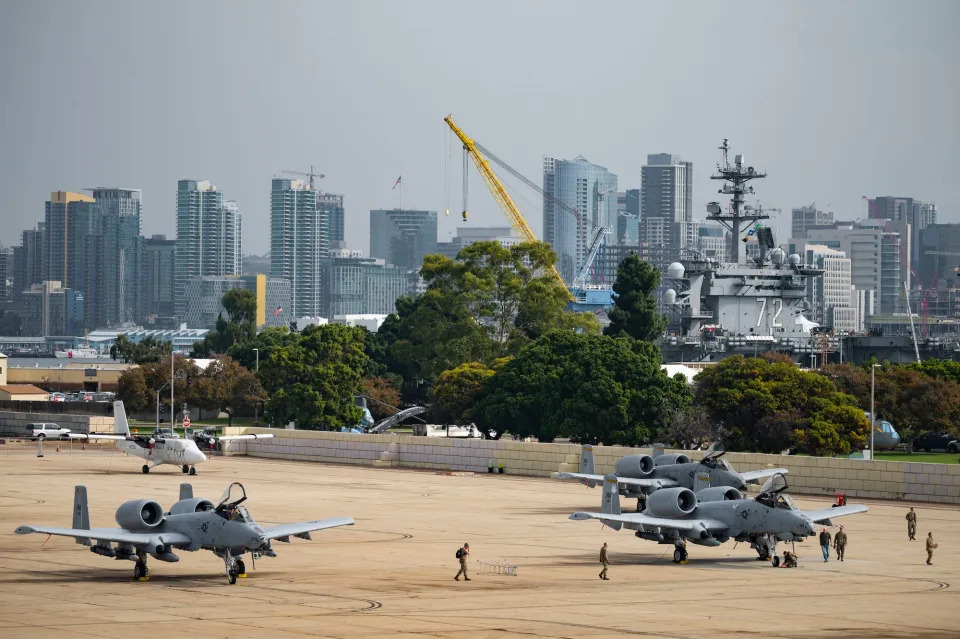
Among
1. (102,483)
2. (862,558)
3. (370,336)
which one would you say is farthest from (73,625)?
(370,336)

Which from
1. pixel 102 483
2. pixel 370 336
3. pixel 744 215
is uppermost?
pixel 744 215

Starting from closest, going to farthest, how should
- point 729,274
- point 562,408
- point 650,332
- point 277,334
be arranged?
point 562,408
point 650,332
point 729,274
point 277,334

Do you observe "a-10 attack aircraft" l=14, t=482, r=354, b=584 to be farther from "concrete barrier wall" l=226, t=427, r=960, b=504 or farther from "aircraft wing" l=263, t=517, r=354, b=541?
"concrete barrier wall" l=226, t=427, r=960, b=504

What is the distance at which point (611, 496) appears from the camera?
157 feet

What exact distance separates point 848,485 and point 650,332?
226 feet

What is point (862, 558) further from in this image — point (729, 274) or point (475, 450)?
point (729, 274)

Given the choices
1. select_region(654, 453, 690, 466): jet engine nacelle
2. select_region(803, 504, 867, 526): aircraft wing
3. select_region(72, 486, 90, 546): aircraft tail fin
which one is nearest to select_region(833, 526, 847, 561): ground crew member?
select_region(803, 504, 867, 526): aircraft wing

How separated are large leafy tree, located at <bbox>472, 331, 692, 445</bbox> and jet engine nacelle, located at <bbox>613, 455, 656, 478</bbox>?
35.0 m

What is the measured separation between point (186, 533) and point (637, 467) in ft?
74.3

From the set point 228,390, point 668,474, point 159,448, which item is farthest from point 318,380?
point 668,474

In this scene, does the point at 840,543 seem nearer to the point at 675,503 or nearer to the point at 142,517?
the point at 675,503

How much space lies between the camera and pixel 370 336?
158 metres

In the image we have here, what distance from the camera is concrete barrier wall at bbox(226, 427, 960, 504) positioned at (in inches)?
2667

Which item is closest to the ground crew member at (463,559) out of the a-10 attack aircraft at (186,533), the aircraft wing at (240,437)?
the a-10 attack aircraft at (186,533)
